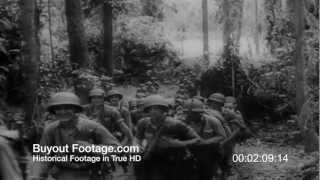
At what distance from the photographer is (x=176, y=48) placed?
962 centimetres

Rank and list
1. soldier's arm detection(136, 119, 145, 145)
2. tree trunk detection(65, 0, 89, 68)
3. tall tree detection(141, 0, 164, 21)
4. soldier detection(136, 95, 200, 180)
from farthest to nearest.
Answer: tall tree detection(141, 0, 164, 21)
tree trunk detection(65, 0, 89, 68)
soldier's arm detection(136, 119, 145, 145)
soldier detection(136, 95, 200, 180)

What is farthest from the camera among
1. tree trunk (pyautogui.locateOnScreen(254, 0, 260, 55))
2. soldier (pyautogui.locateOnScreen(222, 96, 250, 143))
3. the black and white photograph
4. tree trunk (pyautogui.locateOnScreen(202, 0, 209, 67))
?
tree trunk (pyautogui.locateOnScreen(254, 0, 260, 55))

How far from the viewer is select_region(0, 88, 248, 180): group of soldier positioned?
3.94m

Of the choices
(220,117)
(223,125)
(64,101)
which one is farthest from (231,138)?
(64,101)

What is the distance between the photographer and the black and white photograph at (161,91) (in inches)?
159

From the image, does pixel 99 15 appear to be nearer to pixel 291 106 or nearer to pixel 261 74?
pixel 261 74

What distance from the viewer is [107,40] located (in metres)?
10.1

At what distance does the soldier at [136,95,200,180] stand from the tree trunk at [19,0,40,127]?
2.47 metres

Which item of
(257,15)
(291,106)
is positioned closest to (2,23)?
(257,15)

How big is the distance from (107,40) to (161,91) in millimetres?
3246

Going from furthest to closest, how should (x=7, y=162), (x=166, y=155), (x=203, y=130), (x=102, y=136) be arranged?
1. (x=203, y=130)
2. (x=166, y=155)
3. (x=102, y=136)
4. (x=7, y=162)

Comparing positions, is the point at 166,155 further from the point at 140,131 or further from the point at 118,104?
the point at 118,104
